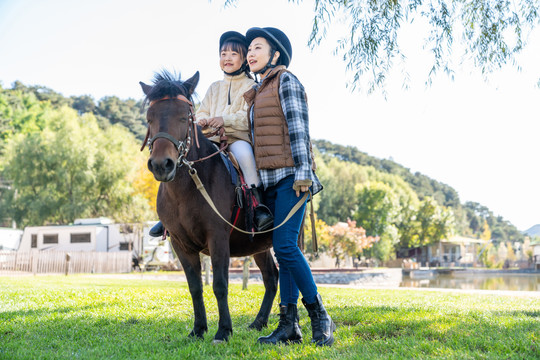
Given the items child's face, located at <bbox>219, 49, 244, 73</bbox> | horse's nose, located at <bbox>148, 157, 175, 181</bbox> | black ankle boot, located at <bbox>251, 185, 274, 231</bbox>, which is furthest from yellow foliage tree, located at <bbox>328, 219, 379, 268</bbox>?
horse's nose, located at <bbox>148, 157, 175, 181</bbox>

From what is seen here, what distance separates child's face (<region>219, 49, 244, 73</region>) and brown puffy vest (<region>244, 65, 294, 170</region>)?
60 centimetres

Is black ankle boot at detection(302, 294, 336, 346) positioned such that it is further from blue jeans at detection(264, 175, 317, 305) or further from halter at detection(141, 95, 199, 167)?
halter at detection(141, 95, 199, 167)

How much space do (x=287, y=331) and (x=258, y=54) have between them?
226 cm

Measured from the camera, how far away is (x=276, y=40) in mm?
3969

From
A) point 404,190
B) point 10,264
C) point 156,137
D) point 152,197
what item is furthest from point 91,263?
point 404,190

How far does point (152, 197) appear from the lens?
31.1m

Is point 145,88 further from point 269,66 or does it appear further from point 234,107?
point 269,66

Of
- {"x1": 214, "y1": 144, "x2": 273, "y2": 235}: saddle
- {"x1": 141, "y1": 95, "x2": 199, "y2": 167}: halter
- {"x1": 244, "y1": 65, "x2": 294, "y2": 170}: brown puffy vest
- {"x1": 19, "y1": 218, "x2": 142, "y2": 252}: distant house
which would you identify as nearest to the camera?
{"x1": 141, "y1": 95, "x2": 199, "y2": 167}: halter

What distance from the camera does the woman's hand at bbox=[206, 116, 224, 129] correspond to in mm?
3941

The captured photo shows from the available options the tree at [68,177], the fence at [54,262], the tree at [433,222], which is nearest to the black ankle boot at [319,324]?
the fence at [54,262]

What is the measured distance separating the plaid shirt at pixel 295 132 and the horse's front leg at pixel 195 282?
85 centimetres

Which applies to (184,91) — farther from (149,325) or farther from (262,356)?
(149,325)

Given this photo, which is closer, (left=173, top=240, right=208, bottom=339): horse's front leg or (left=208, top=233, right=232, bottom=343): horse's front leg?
(left=208, top=233, right=232, bottom=343): horse's front leg

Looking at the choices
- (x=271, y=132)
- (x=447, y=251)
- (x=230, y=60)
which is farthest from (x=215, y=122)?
(x=447, y=251)
